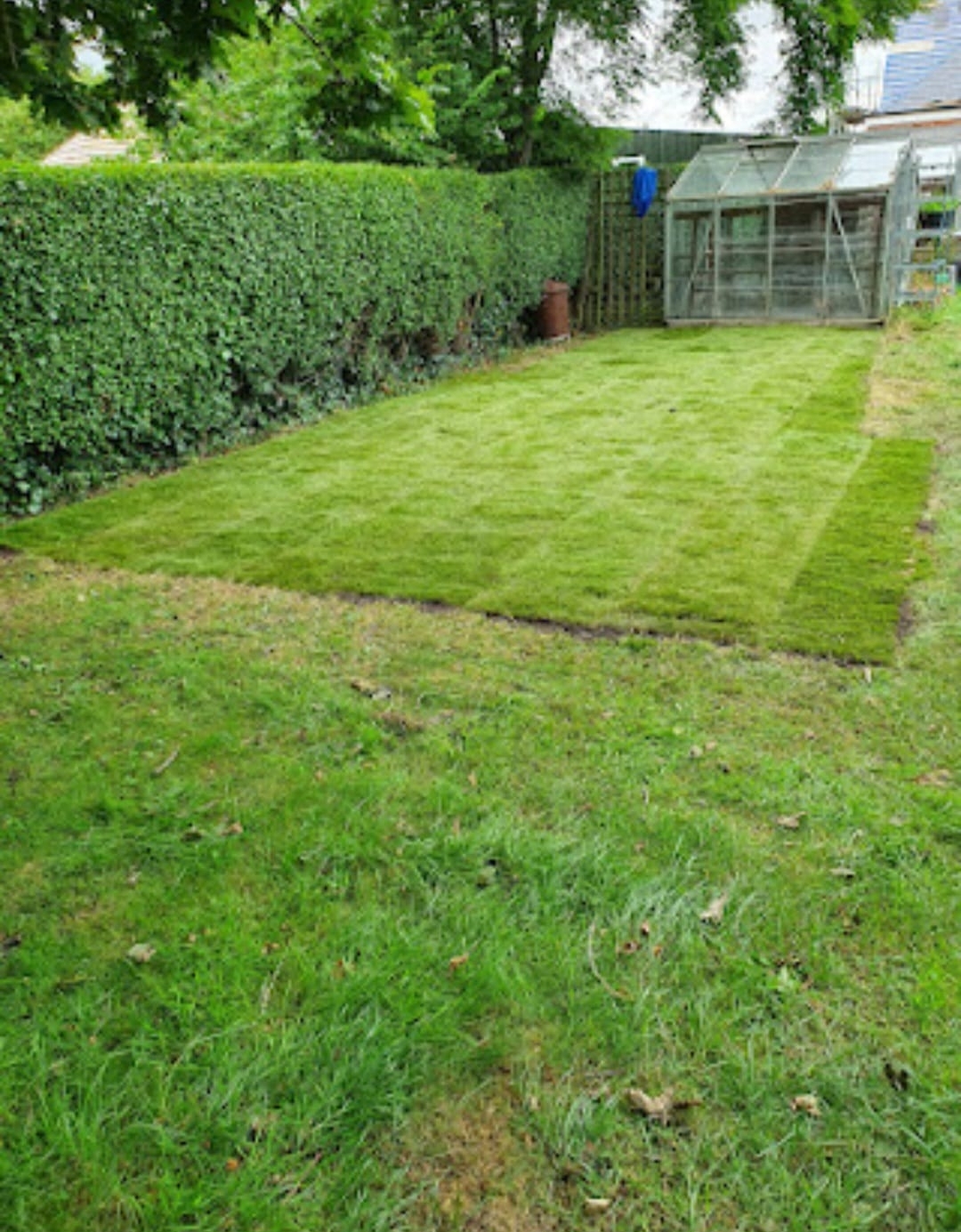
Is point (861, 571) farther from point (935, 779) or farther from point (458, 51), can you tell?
point (458, 51)

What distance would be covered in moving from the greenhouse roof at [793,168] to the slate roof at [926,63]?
1231 cm

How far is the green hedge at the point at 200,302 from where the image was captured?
671cm

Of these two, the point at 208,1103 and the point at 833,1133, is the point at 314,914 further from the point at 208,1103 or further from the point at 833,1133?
the point at 833,1133

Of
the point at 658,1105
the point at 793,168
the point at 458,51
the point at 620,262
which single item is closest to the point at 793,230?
the point at 793,168

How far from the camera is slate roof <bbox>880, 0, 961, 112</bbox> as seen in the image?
24547 millimetres

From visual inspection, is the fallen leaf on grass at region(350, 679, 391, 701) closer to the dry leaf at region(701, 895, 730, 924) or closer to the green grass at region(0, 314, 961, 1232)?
the green grass at region(0, 314, 961, 1232)

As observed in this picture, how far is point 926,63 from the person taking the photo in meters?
25.6

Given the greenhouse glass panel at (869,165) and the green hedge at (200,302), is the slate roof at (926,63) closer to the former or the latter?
the greenhouse glass panel at (869,165)

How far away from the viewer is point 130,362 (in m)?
7.54

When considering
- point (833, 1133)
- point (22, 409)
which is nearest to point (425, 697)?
point (833, 1133)

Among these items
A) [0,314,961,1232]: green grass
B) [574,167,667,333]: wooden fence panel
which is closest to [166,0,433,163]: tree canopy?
[0,314,961,1232]: green grass

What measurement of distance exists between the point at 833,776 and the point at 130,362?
645 cm

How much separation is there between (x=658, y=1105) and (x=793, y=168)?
A: 15.7 m

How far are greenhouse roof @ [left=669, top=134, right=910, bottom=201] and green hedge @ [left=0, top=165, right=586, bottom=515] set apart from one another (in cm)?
490
